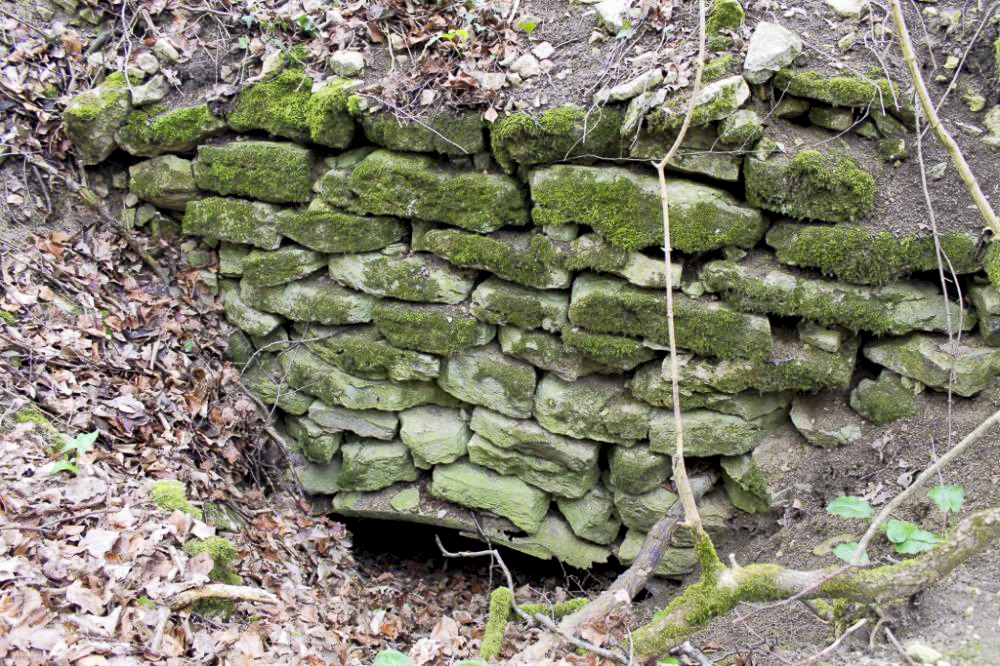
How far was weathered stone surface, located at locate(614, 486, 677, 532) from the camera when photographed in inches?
163

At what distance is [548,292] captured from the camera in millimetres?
3975

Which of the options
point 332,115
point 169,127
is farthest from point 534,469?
Result: point 169,127

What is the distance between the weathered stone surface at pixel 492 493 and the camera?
4.44 m

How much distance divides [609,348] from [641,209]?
736 millimetres

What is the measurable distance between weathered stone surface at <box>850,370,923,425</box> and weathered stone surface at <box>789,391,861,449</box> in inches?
3.2

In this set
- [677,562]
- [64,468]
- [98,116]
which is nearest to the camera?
[64,468]

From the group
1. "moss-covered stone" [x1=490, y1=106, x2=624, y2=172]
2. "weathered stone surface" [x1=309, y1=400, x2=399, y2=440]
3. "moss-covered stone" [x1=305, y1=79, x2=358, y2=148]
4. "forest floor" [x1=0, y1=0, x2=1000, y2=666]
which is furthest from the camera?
"weathered stone surface" [x1=309, y1=400, x2=399, y2=440]

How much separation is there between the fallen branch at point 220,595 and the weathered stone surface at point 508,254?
1928mm

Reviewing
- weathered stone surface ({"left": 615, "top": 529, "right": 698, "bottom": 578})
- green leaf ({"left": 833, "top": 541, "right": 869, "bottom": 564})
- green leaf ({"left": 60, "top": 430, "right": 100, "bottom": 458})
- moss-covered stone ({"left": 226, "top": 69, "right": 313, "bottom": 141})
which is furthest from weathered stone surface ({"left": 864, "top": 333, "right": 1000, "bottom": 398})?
green leaf ({"left": 60, "top": 430, "right": 100, "bottom": 458})

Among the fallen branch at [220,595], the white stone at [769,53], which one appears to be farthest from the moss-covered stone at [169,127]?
the white stone at [769,53]

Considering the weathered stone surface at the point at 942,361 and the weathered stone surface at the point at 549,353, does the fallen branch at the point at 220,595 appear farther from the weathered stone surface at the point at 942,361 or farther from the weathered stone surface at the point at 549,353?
the weathered stone surface at the point at 942,361

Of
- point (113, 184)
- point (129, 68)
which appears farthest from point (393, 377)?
point (129, 68)

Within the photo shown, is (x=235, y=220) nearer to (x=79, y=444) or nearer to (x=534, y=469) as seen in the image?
(x=79, y=444)

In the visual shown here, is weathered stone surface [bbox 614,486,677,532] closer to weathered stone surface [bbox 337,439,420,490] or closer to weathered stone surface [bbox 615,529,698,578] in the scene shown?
weathered stone surface [bbox 615,529,698,578]
